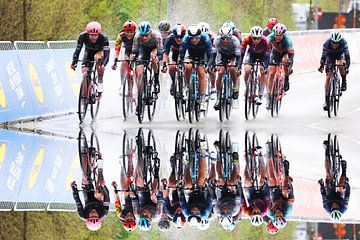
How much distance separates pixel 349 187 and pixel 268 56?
13.3 metres

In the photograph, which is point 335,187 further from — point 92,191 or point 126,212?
point 126,212

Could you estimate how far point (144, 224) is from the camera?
35.6 feet

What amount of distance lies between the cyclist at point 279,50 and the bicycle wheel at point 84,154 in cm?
468

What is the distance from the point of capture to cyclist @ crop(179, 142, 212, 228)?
11141 millimetres

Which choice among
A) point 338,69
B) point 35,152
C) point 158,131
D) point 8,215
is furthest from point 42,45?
point 8,215

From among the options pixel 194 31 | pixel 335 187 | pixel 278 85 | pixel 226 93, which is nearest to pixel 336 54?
pixel 278 85

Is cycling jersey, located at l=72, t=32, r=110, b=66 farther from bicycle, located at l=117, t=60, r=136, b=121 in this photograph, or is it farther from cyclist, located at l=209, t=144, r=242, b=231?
cyclist, located at l=209, t=144, r=242, b=231

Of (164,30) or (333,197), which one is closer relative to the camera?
(333,197)

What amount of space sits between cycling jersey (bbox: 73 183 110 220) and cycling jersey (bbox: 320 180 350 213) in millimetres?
2136

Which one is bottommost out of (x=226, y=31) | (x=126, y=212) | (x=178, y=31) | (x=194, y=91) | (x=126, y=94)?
(x=126, y=94)

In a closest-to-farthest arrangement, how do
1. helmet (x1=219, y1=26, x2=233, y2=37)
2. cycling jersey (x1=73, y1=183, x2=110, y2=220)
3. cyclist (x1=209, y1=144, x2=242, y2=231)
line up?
cyclist (x1=209, y1=144, x2=242, y2=231), cycling jersey (x1=73, y1=183, x2=110, y2=220), helmet (x1=219, y1=26, x2=233, y2=37)

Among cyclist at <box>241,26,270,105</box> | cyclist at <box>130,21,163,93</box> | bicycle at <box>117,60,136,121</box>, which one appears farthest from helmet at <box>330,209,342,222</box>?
cyclist at <box>241,26,270,105</box>

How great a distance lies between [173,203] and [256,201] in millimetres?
819

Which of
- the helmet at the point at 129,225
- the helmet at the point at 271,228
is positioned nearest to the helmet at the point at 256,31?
the helmet at the point at 129,225
